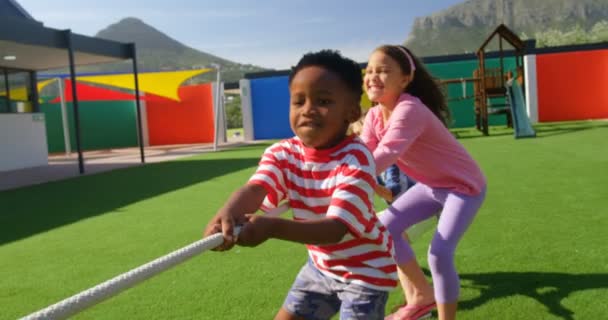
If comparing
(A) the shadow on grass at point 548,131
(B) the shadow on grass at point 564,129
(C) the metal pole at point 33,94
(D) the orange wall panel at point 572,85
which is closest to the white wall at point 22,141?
(C) the metal pole at point 33,94

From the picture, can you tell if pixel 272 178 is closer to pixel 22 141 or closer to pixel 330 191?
pixel 330 191

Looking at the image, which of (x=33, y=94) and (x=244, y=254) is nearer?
(x=244, y=254)

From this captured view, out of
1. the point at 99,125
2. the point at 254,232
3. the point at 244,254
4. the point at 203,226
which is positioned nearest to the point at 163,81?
the point at 99,125

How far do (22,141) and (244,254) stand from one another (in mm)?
14824

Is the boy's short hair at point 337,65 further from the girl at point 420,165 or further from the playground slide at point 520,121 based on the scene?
the playground slide at point 520,121

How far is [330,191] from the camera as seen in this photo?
6.21 ft

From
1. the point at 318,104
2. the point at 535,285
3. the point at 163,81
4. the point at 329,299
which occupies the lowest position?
the point at 535,285

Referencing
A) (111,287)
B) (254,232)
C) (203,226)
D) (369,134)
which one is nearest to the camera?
(111,287)

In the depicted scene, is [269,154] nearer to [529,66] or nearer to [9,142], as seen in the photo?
[9,142]

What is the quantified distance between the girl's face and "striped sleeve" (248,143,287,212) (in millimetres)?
1178

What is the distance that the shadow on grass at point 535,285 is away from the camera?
3377mm

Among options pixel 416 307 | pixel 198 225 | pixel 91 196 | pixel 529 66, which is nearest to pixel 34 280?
pixel 198 225

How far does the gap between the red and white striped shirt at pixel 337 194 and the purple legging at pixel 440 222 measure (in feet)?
2.73

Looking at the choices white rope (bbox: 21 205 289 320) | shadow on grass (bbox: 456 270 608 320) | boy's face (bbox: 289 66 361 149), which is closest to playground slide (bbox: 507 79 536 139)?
shadow on grass (bbox: 456 270 608 320)
